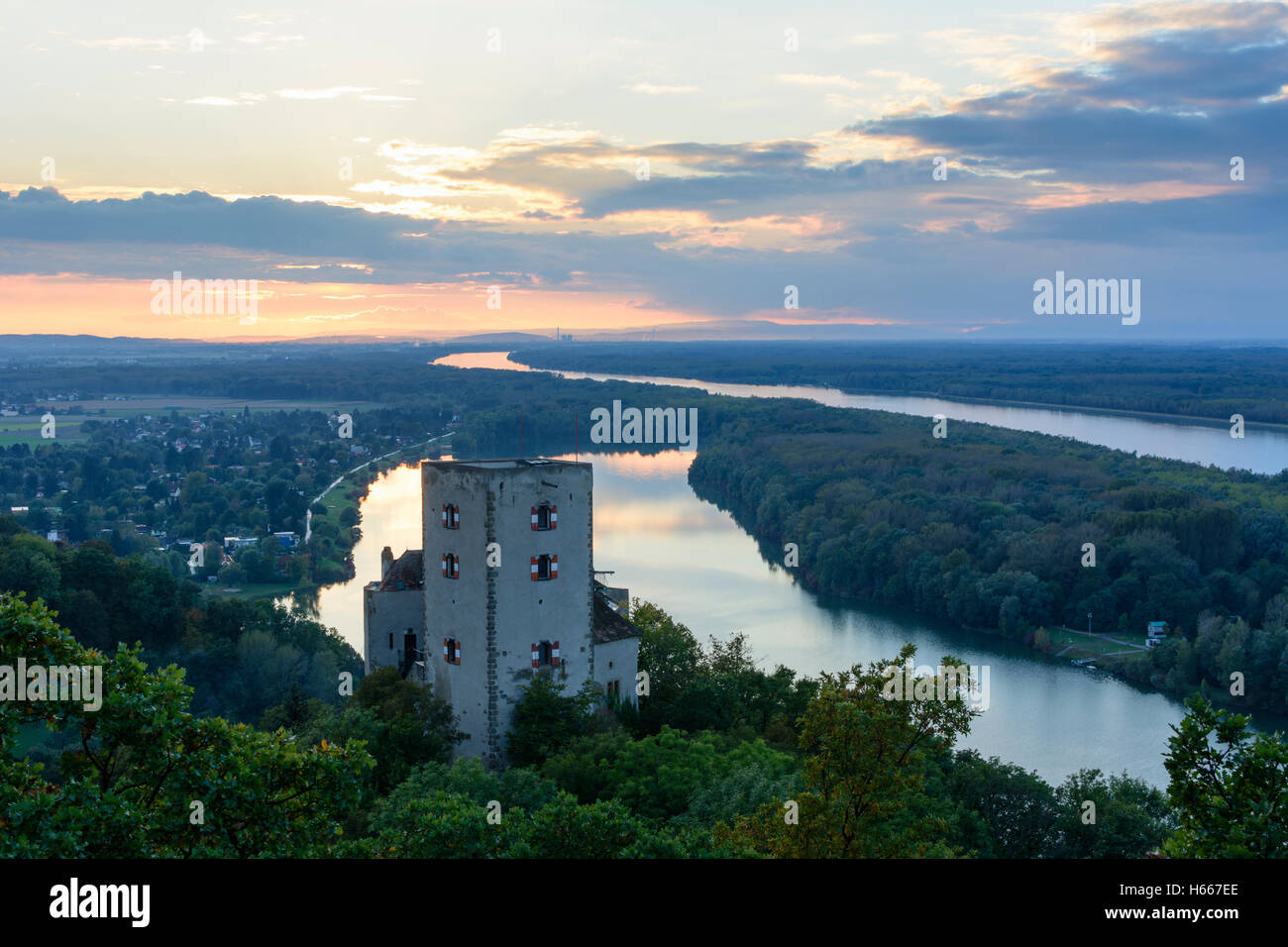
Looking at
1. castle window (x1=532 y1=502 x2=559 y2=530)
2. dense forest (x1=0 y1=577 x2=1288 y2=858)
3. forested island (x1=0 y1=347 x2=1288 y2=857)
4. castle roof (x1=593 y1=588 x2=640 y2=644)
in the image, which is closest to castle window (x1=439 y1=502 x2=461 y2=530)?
castle window (x1=532 y1=502 x2=559 y2=530)

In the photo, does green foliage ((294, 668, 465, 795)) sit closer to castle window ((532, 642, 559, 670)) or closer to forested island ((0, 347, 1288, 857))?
forested island ((0, 347, 1288, 857))

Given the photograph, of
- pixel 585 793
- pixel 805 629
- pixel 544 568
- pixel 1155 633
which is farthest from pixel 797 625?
pixel 585 793

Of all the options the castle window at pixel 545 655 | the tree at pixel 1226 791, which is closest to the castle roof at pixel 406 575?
the castle window at pixel 545 655

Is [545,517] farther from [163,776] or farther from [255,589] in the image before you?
[255,589]

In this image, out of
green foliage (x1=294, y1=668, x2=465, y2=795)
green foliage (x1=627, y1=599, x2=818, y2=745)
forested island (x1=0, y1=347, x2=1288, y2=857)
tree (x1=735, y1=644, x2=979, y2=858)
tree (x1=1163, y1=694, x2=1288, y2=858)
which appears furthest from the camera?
green foliage (x1=627, y1=599, x2=818, y2=745)
